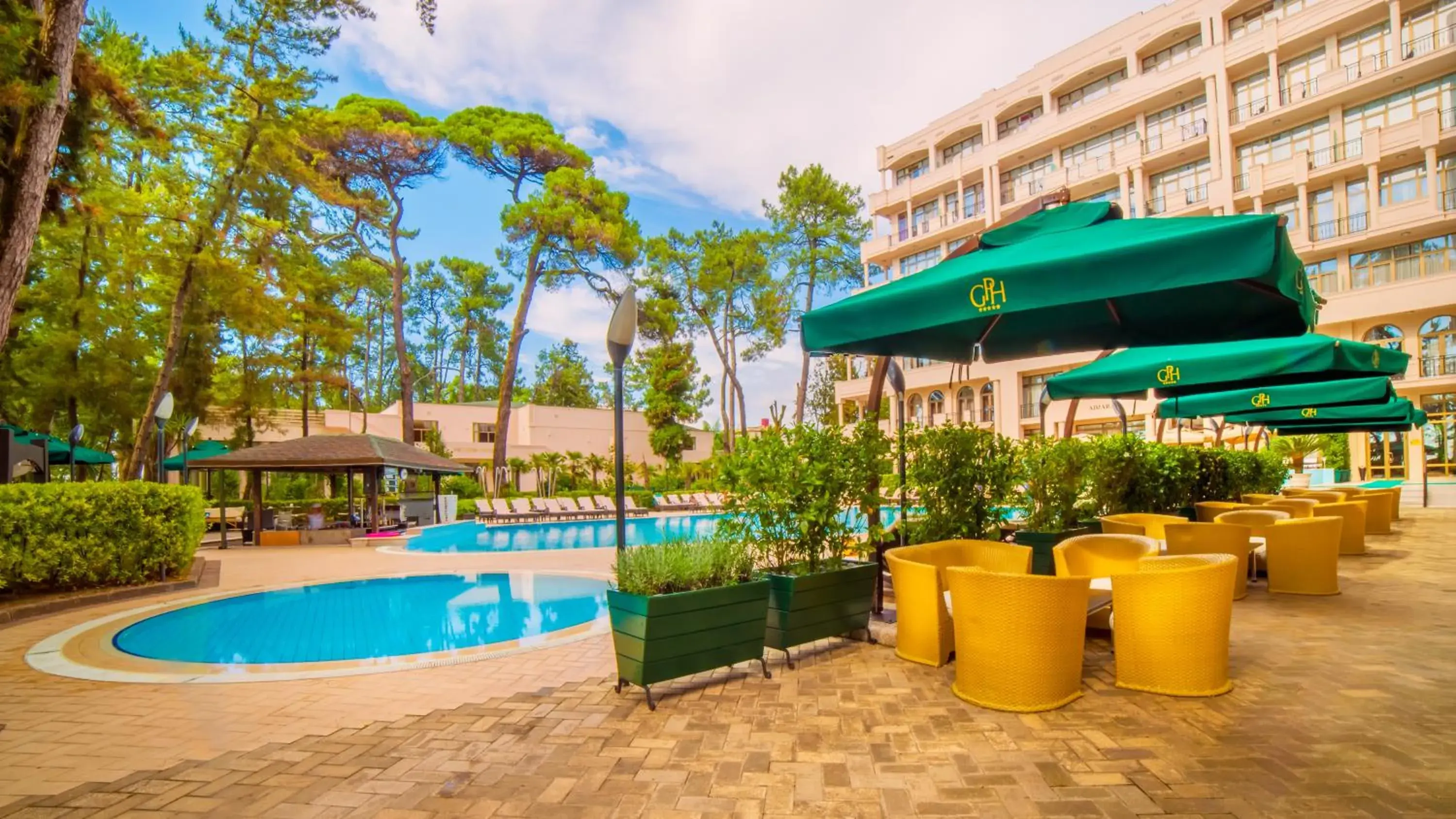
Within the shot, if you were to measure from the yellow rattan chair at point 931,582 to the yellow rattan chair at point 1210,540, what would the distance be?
173 centimetres

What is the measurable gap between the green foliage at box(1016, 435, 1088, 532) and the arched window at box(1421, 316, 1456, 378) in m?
20.9

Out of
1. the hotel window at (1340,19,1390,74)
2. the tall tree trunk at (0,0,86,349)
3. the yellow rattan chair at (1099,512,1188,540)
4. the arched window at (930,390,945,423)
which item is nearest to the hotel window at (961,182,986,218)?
the arched window at (930,390,945,423)

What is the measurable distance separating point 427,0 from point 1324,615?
32.6ft

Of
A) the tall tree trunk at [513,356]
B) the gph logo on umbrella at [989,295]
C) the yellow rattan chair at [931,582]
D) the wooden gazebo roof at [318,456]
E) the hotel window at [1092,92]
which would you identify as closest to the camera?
the gph logo on umbrella at [989,295]

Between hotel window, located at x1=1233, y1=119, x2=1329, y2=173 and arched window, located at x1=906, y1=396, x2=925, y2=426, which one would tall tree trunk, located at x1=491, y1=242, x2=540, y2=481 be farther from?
hotel window, located at x1=1233, y1=119, x2=1329, y2=173

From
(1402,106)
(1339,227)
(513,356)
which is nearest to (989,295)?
(513,356)

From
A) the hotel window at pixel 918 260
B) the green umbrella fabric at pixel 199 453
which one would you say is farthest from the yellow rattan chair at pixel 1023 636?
the hotel window at pixel 918 260

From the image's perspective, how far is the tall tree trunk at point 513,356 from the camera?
24.8 m

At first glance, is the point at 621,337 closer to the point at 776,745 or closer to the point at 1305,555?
the point at 776,745

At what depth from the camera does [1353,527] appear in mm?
7395

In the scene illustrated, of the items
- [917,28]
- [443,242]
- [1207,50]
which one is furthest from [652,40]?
[443,242]

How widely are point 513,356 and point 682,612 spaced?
23.2 m

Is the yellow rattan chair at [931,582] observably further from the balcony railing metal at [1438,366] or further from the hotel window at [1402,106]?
the hotel window at [1402,106]

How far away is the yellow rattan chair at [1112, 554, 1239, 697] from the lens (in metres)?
3.17
